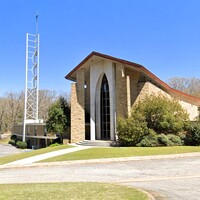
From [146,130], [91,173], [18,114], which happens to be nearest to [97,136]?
[146,130]

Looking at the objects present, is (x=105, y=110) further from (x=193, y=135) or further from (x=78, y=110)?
(x=193, y=135)

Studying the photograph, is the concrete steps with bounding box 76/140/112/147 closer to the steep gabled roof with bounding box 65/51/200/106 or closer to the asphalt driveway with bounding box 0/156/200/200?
the steep gabled roof with bounding box 65/51/200/106

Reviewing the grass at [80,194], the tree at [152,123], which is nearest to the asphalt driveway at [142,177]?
the grass at [80,194]

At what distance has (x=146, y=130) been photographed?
21547mm

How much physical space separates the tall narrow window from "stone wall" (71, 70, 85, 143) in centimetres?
208

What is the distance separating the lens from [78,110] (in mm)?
27422

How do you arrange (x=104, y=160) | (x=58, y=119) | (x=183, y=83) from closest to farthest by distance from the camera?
(x=104, y=160) < (x=58, y=119) < (x=183, y=83)

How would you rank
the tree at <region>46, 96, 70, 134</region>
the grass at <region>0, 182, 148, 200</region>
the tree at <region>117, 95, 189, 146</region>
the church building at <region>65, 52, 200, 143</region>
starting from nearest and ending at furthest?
the grass at <region>0, 182, 148, 200</region>, the tree at <region>117, 95, 189, 146</region>, the church building at <region>65, 52, 200, 143</region>, the tree at <region>46, 96, 70, 134</region>

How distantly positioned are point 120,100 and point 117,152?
8.06 m

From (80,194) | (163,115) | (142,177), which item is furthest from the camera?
(163,115)

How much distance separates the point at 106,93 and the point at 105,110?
184 cm

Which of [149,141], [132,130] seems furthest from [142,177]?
[132,130]

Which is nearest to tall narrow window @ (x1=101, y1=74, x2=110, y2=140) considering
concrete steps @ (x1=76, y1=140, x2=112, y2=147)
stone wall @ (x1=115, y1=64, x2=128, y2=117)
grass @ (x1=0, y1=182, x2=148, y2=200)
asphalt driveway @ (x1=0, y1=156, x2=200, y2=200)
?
stone wall @ (x1=115, y1=64, x2=128, y2=117)

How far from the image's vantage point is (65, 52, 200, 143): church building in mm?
24984
